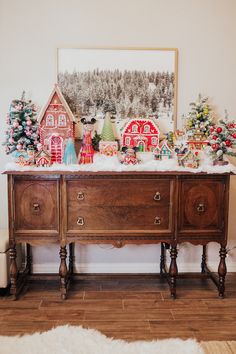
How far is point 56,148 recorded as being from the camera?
127 inches

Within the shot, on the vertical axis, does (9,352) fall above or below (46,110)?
below

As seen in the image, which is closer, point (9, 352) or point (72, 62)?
point (9, 352)

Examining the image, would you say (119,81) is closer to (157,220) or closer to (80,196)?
(80,196)

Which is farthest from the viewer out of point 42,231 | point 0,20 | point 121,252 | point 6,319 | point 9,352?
point 121,252

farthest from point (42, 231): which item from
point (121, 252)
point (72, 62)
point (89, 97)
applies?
point (72, 62)

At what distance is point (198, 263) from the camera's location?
3.76 metres

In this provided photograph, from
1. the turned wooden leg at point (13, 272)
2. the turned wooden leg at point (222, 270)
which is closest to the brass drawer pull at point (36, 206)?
the turned wooden leg at point (13, 272)

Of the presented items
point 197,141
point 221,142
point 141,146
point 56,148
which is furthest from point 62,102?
point 221,142

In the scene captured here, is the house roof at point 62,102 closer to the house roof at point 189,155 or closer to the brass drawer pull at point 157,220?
the house roof at point 189,155

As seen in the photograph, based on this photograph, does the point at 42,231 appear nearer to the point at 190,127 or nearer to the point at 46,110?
the point at 46,110

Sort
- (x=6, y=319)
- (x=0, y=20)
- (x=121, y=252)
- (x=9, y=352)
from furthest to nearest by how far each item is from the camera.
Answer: (x=121, y=252) → (x=0, y=20) → (x=6, y=319) → (x=9, y=352)

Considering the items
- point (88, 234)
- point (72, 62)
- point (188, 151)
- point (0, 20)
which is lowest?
point (88, 234)

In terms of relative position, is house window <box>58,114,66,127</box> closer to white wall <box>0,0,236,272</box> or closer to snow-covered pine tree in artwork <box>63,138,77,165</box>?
snow-covered pine tree in artwork <box>63,138,77,165</box>

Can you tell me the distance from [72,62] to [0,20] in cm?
71
